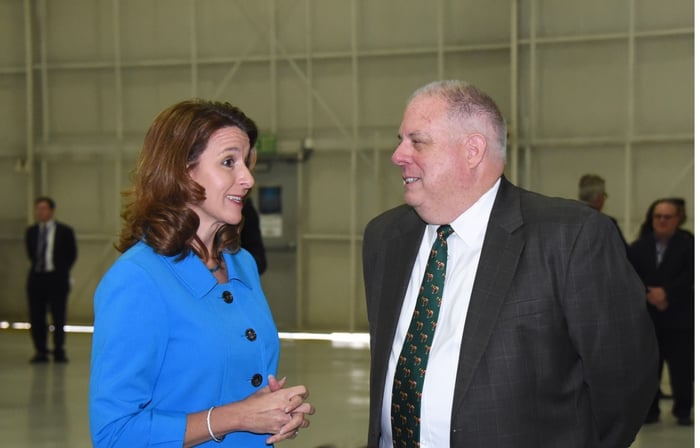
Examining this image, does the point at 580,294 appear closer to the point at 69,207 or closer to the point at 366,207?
the point at 366,207

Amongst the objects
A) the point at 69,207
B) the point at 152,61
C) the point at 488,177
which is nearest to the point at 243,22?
the point at 152,61

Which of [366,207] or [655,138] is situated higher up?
[655,138]

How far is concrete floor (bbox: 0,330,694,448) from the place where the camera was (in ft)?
22.7

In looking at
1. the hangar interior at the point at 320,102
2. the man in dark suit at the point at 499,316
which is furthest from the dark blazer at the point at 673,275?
the man in dark suit at the point at 499,316

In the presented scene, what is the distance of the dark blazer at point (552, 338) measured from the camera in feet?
7.72

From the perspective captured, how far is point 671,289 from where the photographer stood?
721 centimetres

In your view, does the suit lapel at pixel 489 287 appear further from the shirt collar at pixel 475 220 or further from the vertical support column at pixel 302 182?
the vertical support column at pixel 302 182

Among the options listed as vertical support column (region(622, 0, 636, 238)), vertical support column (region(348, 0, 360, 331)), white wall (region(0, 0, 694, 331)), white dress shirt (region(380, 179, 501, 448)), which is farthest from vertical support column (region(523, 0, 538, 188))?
white dress shirt (region(380, 179, 501, 448))

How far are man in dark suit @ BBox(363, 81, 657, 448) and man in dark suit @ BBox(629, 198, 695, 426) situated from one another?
494 cm

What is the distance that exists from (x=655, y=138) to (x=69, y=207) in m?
→ 8.81

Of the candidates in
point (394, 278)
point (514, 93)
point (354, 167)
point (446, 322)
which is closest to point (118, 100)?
point (354, 167)

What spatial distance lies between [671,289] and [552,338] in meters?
5.22

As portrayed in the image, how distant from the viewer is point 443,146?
250 centimetres

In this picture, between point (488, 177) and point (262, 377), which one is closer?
point (262, 377)
